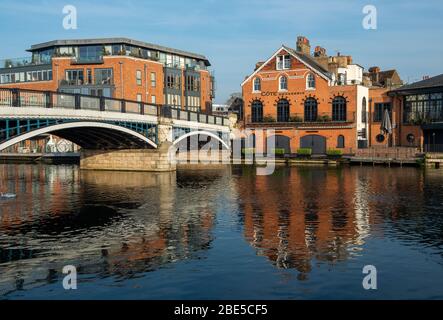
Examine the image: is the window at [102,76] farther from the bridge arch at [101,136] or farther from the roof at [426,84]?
the roof at [426,84]

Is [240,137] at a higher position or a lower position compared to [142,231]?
higher

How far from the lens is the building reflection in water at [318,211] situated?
18.8m

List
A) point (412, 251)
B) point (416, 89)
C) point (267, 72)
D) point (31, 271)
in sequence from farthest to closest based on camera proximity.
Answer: point (267, 72), point (416, 89), point (412, 251), point (31, 271)

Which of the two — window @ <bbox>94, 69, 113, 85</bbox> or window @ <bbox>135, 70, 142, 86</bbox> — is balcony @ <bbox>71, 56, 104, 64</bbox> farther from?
window @ <bbox>135, 70, 142, 86</bbox>

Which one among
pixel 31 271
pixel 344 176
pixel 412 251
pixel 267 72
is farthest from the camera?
pixel 267 72

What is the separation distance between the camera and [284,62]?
68.1 metres

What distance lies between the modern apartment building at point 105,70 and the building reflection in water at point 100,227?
3191 centimetres

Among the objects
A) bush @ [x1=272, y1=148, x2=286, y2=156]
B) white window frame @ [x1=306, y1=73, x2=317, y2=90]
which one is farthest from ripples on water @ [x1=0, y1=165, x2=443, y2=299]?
white window frame @ [x1=306, y1=73, x2=317, y2=90]

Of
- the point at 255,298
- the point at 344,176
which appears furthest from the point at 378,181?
the point at 255,298

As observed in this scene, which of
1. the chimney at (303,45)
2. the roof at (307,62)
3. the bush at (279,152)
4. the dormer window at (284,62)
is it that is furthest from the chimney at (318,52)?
the bush at (279,152)

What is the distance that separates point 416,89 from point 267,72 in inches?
804

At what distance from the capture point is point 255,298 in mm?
13844
